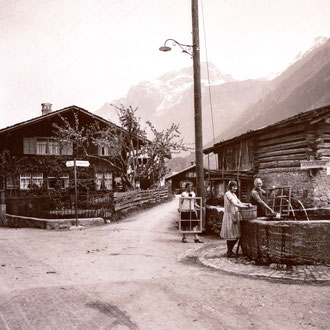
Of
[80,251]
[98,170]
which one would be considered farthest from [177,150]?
[80,251]

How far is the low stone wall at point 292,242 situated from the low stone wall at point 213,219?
4404 mm

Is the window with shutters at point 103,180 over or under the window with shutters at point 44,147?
under

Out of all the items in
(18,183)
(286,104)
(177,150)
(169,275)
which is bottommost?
(169,275)

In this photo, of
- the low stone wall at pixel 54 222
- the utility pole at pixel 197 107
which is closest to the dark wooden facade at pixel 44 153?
the low stone wall at pixel 54 222

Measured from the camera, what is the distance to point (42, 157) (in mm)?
26016

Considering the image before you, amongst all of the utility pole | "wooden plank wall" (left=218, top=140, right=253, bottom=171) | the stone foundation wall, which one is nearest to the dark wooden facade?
"wooden plank wall" (left=218, top=140, right=253, bottom=171)

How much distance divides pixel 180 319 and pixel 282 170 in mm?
14578

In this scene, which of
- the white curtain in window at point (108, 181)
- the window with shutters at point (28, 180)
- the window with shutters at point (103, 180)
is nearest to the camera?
the window with shutters at point (28, 180)

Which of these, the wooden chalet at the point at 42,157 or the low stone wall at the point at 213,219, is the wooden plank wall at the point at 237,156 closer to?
the wooden chalet at the point at 42,157

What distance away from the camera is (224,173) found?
20844 millimetres

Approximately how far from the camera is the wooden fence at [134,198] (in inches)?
720

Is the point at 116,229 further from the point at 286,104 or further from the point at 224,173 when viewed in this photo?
the point at 286,104

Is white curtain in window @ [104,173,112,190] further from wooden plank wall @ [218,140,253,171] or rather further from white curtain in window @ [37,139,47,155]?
wooden plank wall @ [218,140,253,171]

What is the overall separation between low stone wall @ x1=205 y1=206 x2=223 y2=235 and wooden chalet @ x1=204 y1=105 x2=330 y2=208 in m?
2.99
